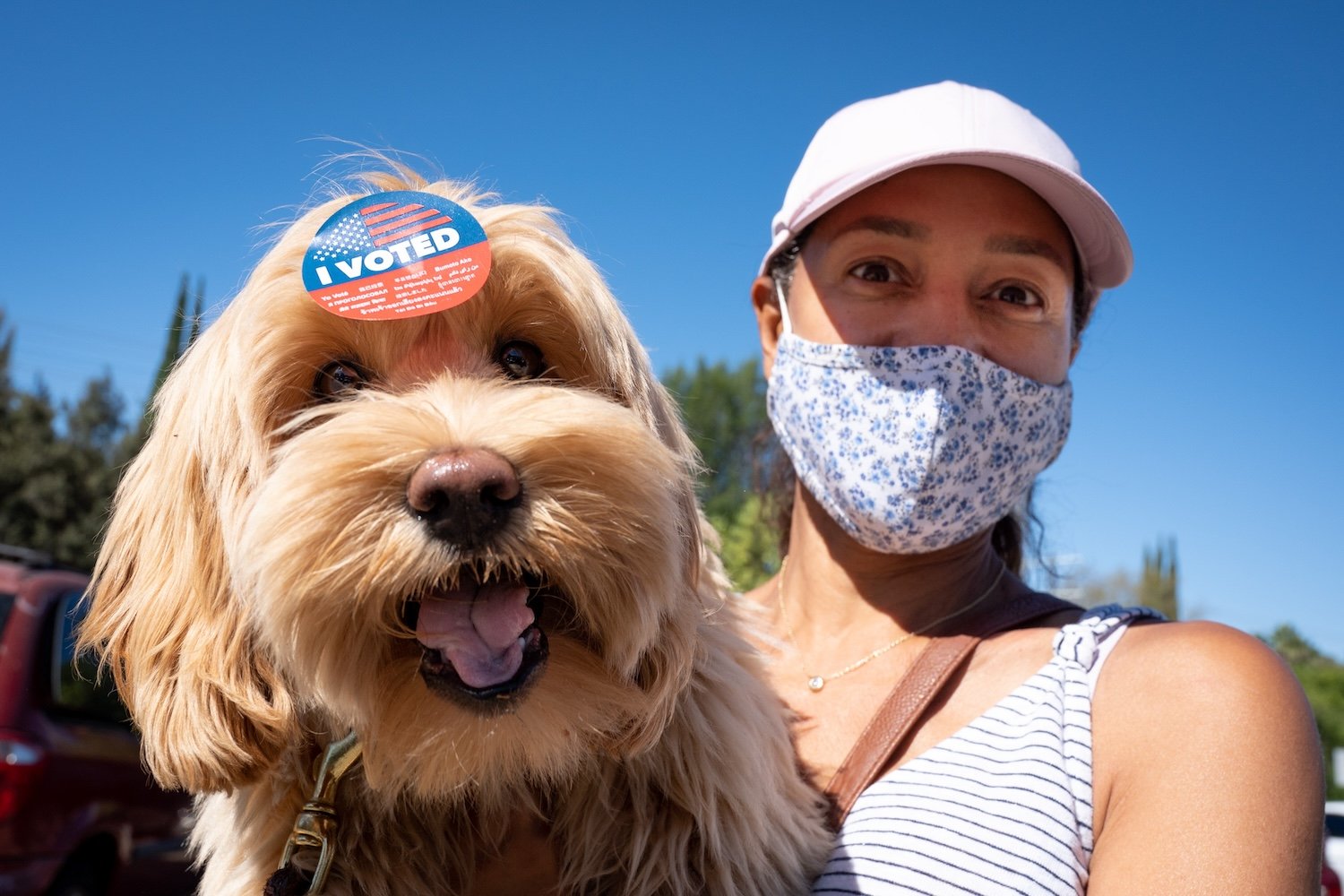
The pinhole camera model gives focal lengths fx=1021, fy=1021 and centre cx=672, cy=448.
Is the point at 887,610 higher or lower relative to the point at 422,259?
lower

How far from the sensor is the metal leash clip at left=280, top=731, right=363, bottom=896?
1.99 meters

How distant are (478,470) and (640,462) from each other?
1.19 feet

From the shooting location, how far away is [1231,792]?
6.22ft

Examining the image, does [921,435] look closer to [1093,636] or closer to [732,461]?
[1093,636]

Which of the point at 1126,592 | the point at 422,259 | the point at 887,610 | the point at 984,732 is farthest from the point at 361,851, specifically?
the point at 1126,592

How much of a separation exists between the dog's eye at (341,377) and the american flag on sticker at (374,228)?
8.9 inches

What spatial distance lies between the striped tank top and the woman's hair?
100 cm

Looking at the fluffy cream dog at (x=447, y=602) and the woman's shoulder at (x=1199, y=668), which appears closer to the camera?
the fluffy cream dog at (x=447, y=602)

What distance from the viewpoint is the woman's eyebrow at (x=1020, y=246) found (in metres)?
2.74

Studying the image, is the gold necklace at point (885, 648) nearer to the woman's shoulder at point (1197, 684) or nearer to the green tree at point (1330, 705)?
the woman's shoulder at point (1197, 684)

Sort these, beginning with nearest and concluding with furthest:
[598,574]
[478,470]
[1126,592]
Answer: [478,470] < [598,574] < [1126,592]

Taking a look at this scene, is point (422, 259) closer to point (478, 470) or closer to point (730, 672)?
point (478, 470)

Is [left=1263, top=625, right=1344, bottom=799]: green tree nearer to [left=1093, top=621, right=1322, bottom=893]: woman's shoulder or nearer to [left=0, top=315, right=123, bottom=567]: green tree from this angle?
[left=1093, top=621, right=1322, bottom=893]: woman's shoulder

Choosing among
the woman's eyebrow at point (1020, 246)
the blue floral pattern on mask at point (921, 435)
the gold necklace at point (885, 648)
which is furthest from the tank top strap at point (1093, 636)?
the woman's eyebrow at point (1020, 246)
